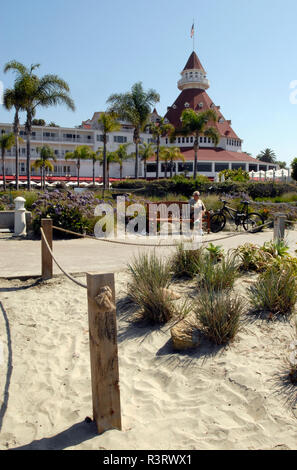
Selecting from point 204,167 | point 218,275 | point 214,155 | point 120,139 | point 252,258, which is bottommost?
point 218,275

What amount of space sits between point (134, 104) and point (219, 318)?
34.7m

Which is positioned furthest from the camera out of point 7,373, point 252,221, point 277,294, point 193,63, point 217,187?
point 193,63

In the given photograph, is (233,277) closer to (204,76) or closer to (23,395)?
(23,395)

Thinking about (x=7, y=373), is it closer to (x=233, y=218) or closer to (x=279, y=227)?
(x=279, y=227)

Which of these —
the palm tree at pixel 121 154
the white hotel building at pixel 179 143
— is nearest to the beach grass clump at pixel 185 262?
the white hotel building at pixel 179 143

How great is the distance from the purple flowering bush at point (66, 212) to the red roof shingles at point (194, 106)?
51.3m

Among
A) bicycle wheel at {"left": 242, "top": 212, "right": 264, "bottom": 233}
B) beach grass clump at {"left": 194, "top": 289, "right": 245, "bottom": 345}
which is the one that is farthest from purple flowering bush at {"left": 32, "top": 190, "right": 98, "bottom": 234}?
beach grass clump at {"left": 194, "top": 289, "right": 245, "bottom": 345}

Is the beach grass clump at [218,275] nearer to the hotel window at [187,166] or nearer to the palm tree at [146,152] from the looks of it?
the palm tree at [146,152]

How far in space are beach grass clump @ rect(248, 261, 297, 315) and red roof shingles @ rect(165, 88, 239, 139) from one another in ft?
188

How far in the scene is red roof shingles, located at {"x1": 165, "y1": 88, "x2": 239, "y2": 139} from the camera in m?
61.0

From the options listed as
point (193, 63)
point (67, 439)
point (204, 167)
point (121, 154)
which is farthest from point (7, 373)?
point (193, 63)

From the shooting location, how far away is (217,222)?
43.8 ft

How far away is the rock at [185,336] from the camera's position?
4.29 meters

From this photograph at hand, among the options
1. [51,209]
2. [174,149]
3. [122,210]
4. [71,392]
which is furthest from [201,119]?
[71,392]
